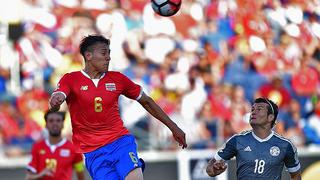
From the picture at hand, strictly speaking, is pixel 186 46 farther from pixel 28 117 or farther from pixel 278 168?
pixel 278 168

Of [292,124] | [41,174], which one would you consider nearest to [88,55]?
[41,174]

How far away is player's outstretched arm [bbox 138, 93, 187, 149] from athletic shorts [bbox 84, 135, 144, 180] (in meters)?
0.36

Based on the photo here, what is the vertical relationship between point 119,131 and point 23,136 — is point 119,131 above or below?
above

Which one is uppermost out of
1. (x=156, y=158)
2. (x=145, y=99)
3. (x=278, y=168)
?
(x=145, y=99)

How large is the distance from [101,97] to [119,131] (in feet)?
1.19

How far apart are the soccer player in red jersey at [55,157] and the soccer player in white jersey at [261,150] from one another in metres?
2.73

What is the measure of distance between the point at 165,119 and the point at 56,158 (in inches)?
109

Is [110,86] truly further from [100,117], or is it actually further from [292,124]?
[292,124]

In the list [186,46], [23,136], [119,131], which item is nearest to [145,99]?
[119,131]

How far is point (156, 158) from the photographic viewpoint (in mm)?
13156

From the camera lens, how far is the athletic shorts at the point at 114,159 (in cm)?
695

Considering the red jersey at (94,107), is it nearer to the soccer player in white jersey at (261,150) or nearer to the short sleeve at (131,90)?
the short sleeve at (131,90)

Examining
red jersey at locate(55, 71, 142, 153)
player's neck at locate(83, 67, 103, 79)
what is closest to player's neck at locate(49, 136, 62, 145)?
red jersey at locate(55, 71, 142, 153)

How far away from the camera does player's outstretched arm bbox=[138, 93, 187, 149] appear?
7.07 metres
